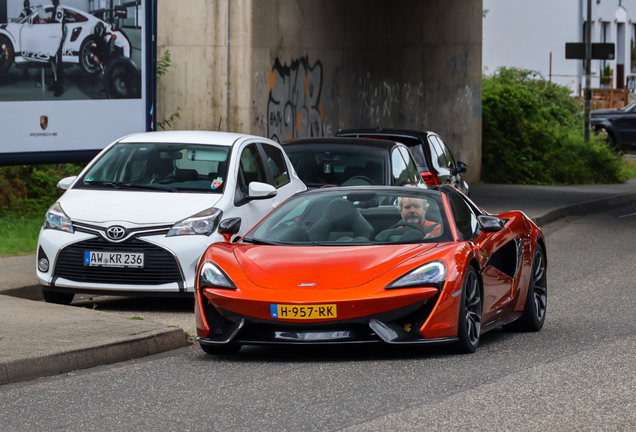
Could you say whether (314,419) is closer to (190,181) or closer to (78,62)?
(190,181)

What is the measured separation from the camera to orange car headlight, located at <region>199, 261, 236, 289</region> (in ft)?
23.1

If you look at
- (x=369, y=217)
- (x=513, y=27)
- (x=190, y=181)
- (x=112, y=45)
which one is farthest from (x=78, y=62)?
(x=513, y=27)

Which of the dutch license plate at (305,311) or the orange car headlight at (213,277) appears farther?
the orange car headlight at (213,277)

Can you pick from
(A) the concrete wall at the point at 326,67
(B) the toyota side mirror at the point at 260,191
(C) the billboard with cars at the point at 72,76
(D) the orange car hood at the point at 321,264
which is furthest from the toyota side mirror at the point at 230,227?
(A) the concrete wall at the point at 326,67

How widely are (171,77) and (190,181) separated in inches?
381

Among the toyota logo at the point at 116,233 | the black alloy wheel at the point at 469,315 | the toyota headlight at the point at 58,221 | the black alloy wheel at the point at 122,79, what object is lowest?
the black alloy wheel at the point at 469,315

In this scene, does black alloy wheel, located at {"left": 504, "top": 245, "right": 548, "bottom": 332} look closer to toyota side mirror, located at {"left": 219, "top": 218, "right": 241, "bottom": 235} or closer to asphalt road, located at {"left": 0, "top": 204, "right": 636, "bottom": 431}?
asphalt road, located at {"left": 0, "top": 204, "right": 636, "bottom": 431}

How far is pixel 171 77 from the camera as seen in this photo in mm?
19500

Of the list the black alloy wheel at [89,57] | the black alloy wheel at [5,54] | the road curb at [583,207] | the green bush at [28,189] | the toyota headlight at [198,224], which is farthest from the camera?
the road curb at [583,207]

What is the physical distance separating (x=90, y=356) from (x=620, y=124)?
30718 millimetres

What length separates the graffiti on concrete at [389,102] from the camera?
25.0 m

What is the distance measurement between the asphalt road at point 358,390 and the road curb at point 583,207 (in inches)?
432

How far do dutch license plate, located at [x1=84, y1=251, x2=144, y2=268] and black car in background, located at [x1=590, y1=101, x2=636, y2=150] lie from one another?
1118 inches

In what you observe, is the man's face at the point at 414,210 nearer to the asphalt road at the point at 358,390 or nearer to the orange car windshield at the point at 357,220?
the orange car windshield at the point at 357,220
